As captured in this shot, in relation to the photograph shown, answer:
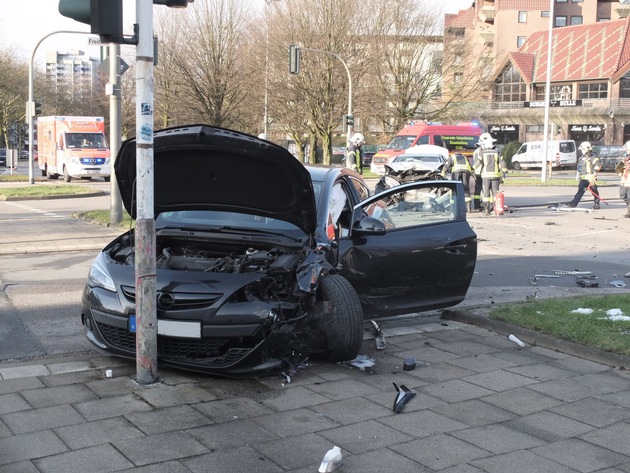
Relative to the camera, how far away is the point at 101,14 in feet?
16.7

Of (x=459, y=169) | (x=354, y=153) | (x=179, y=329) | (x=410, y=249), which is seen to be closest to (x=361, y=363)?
(x=410, y=249)

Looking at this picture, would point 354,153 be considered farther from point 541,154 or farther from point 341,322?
point 541,154

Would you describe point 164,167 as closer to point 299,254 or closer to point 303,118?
point 299,254

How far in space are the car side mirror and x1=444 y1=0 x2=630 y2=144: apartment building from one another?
177 feet

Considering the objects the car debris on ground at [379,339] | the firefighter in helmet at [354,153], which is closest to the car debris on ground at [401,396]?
the car debris on ground at [379,339]

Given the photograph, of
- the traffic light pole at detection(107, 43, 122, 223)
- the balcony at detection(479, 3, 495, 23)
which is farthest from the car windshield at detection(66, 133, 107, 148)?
the balcony at detection(479, 3, 495, 23)

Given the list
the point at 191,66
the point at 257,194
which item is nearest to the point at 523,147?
the point at 191,66

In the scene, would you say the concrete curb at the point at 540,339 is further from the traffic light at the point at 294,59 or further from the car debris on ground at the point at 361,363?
the traffic light at the point at 294,59

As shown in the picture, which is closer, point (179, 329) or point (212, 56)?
point (179, 329)

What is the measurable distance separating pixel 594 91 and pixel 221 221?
215ft

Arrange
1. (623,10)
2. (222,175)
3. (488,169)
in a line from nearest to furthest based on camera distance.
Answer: (222,175)
(488,169)
(623,10)

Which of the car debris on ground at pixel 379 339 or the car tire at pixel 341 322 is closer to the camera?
the car tire at pixel 341 322

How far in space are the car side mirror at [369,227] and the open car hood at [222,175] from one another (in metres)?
0.69

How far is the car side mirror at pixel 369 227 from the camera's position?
261 inches
